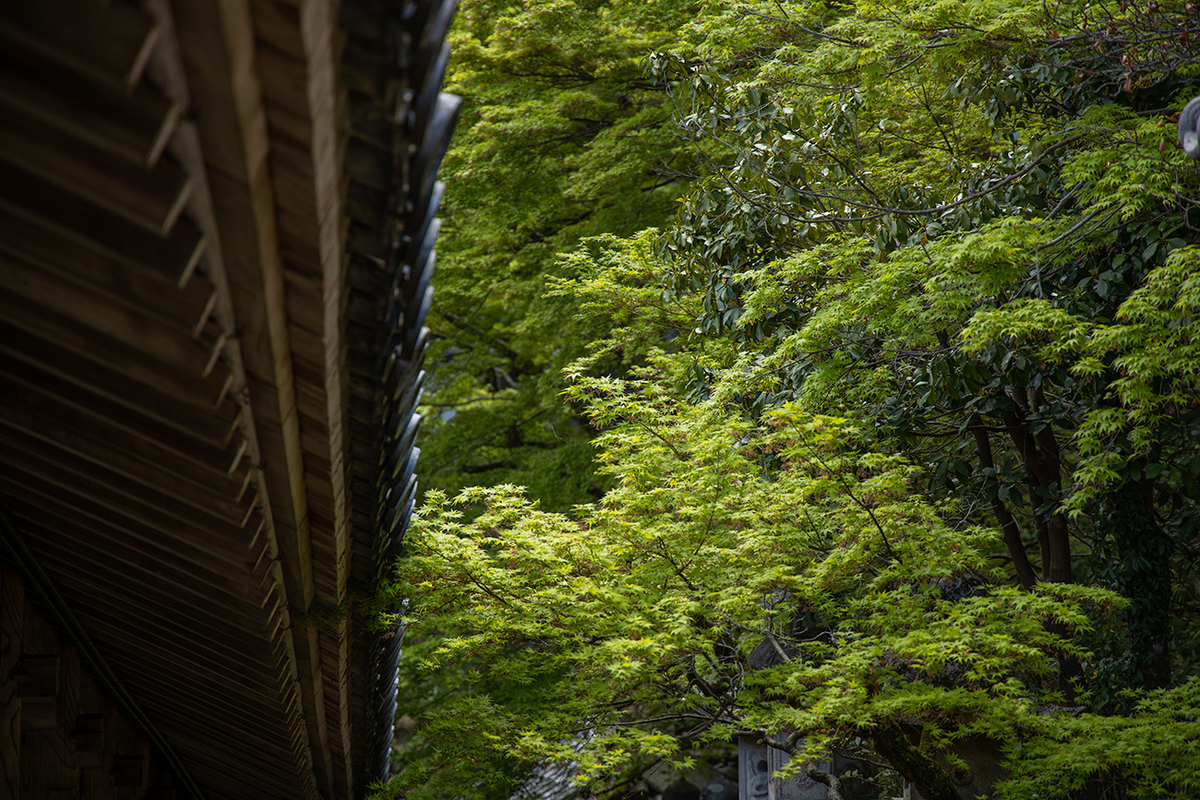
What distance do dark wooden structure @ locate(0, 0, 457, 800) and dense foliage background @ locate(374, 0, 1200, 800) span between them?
163 cm

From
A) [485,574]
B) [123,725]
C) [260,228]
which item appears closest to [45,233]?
[260,228]

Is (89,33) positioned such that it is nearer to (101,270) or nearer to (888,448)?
(101,270)

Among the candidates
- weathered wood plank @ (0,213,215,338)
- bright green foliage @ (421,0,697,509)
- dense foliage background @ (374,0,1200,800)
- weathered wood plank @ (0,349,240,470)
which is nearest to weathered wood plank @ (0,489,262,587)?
weathered wood plank @ (0,349,240,470)

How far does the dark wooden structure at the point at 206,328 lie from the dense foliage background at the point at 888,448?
163 cm

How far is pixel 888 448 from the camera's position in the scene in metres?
7.09

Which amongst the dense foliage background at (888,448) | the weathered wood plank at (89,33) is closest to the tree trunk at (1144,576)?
the dense foliage background at (888,448)

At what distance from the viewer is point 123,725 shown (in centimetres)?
522

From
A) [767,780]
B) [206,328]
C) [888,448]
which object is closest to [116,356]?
[206,328]

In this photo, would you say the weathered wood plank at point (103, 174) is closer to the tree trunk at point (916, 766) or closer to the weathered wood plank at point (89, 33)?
the weathered wood plank at point (89, 33)

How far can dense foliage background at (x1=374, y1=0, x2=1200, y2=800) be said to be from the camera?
4969mm

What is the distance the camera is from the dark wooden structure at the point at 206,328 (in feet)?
4.37

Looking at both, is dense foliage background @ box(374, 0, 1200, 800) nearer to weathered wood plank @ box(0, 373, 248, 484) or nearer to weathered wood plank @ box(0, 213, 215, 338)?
weathered wood plank @ box(0, 373, 248, 484)

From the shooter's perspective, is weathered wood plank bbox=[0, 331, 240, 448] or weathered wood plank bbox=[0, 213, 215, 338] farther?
weathered wood plank bbox=[0, 331, 240, 448]

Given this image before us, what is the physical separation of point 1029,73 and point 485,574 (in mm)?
5205
